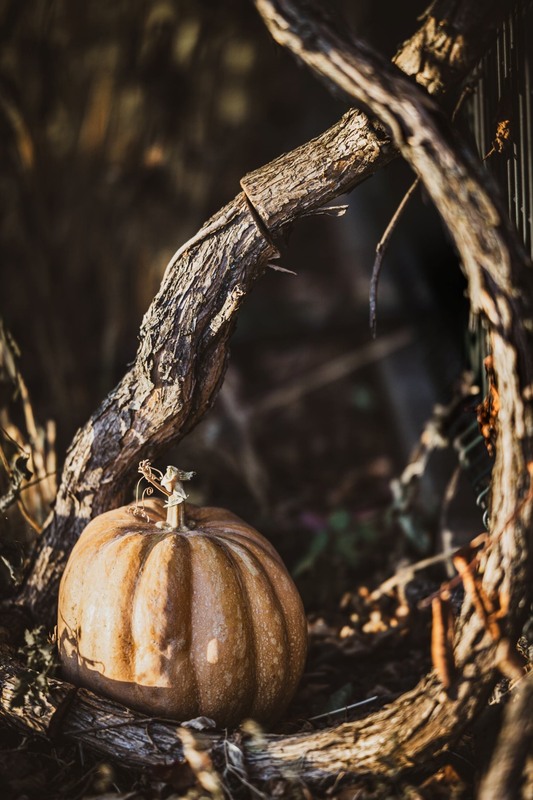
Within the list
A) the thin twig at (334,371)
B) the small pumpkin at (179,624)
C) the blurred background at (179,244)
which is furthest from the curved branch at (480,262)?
the thin twig at (334,371)

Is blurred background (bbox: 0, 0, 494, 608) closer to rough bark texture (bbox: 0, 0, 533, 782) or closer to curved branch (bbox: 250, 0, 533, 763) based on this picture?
rough bark texture (bbox: 0, 0, 533, 782)

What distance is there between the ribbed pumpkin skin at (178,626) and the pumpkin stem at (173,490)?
5 cm

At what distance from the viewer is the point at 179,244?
4555 millimetres

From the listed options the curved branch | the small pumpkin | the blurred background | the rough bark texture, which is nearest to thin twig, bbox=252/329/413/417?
the blurred background

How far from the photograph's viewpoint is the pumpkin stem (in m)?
2.05

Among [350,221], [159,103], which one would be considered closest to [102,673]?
[159,103]

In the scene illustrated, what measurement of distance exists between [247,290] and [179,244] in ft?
8.53

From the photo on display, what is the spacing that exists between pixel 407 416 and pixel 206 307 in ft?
8.30

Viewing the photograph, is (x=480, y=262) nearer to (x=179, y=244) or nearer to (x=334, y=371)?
(x=179, y=244)

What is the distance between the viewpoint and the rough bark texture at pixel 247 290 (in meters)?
1.56

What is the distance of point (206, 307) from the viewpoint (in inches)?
82.0

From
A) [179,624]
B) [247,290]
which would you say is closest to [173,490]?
[179,624]

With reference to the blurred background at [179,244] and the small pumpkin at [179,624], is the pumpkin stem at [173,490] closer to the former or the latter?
the small pumpkin at [179,624]

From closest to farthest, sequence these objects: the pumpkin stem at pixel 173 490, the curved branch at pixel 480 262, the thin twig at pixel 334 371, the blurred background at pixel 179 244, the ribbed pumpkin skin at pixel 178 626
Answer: the curved branch at pixel 480 262 < the ribbed pumpkin skin at pixel 178 626 < the pumpkin stem at pixel 173 490 < the blurred background at pixel 179 244 < the thin twig at pixel 334 371
